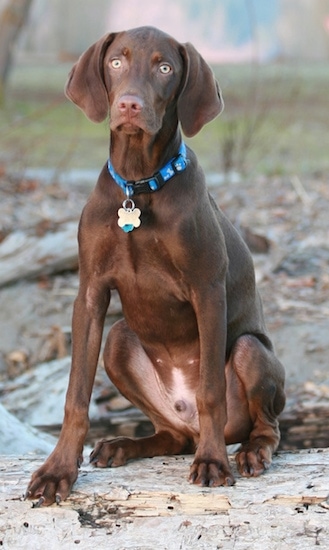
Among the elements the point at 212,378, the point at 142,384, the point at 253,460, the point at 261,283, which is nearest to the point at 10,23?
the point at 261,283

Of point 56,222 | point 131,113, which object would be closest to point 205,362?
point 131,113

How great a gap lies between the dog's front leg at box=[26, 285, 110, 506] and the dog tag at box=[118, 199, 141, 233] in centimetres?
30

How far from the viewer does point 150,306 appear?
12.5 feet

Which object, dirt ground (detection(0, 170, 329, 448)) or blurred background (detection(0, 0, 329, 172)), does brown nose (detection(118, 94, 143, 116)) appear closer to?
dirt ground (detection(0, 170, 329, 448))

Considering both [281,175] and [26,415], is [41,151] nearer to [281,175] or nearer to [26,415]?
[281,175]

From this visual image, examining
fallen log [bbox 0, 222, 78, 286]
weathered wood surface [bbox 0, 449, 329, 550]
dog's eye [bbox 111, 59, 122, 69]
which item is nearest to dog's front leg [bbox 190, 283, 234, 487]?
weathered wood surface [bbox 0, 449, 329, 550]

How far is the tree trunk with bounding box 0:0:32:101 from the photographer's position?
12562mm

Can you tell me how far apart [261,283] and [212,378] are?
11.2 ft

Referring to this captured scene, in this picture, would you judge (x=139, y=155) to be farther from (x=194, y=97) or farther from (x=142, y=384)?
(x=142, y=384)

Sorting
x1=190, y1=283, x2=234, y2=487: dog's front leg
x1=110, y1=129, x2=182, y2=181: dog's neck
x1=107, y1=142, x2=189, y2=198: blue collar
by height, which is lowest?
x1=190, y1=283, x2=234, y2=487: dog's front leg

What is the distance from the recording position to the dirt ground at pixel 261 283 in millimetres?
6109

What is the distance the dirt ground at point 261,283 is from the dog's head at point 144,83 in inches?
97.8

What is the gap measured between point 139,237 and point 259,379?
748 millimetres

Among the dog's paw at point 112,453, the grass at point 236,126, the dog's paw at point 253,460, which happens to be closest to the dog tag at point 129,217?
the dog's paw at point 112,453
